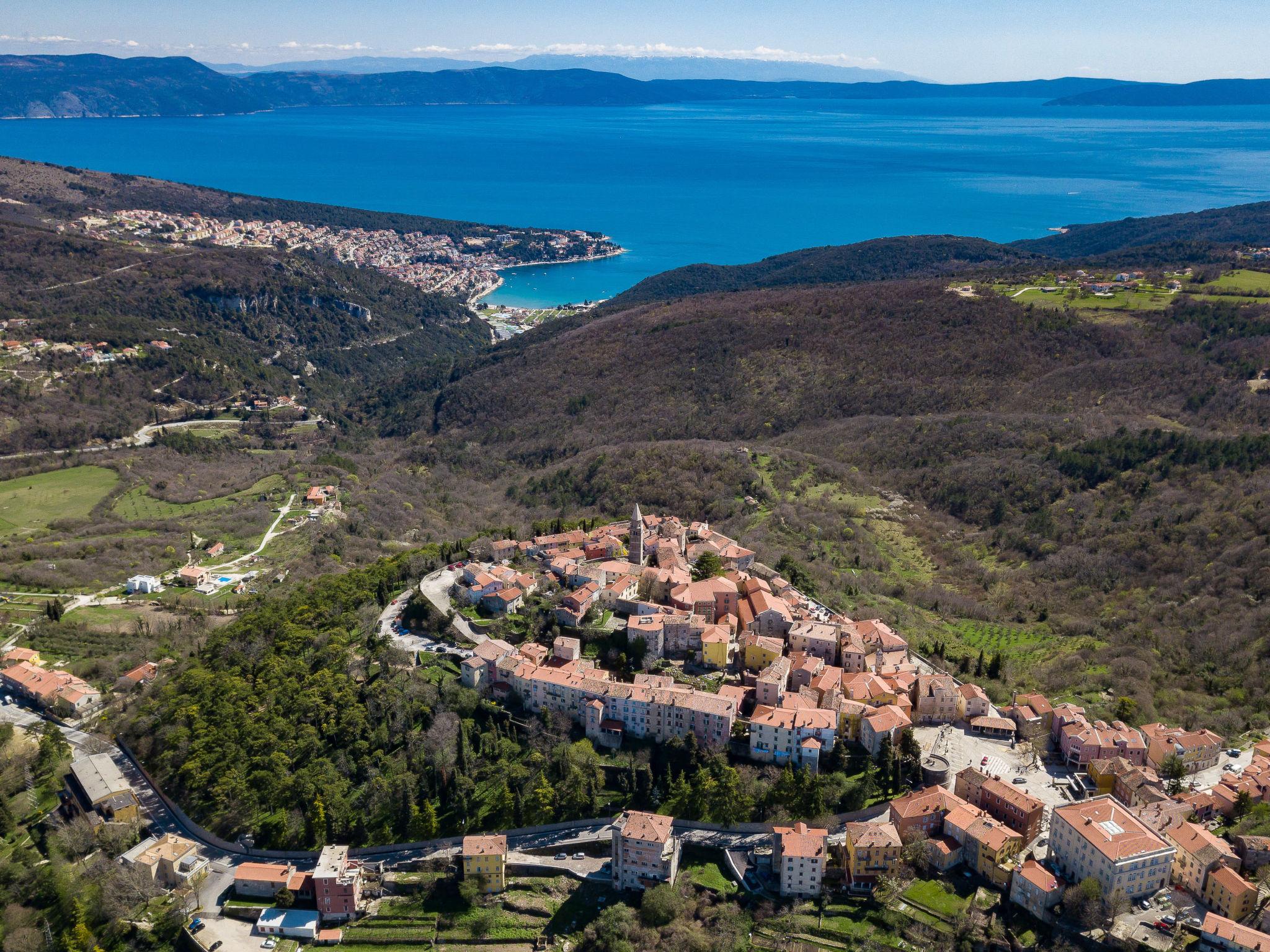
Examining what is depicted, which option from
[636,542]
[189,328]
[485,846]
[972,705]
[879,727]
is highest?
[636,542]

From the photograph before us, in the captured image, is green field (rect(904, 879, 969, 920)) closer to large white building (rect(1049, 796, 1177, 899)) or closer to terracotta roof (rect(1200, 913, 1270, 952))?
large white building (rect(1049, 796, 1177, 899))

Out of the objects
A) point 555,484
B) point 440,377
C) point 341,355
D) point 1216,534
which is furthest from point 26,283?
point 1216,534

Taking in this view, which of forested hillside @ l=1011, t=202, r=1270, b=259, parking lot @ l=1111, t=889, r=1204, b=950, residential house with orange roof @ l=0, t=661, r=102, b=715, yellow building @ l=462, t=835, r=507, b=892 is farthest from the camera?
forested hillside @ l=1011, t=202, r=1270, b=259

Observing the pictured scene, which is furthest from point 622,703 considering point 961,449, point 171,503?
point 171,503

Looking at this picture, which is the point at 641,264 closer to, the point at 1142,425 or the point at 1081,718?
the point at 1142,425

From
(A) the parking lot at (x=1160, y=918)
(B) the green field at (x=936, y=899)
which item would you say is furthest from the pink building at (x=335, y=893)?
(A) the parking lot at (x=1160, y=918)

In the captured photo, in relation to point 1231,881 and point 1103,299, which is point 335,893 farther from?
point 1103,299

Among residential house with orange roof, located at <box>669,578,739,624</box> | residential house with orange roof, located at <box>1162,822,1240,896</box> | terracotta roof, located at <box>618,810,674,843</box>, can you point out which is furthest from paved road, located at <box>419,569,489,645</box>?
residential house with orange roof, located at <box>1162,822,1240,896</box>
